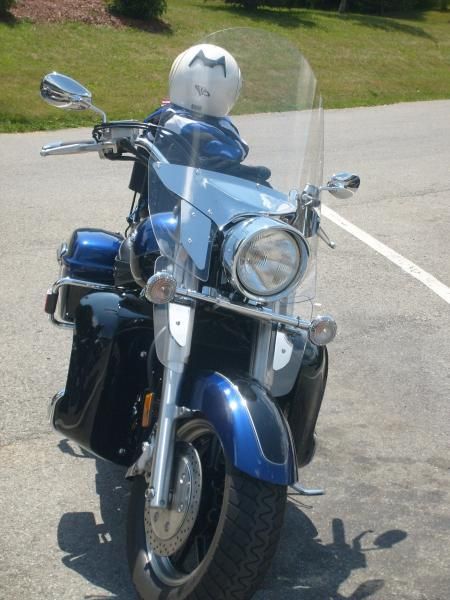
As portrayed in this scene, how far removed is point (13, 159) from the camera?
10695 millimetres

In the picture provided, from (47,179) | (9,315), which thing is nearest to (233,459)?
(9,315)

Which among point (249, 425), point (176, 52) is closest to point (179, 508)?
point (249, 425)

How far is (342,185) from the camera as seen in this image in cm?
398

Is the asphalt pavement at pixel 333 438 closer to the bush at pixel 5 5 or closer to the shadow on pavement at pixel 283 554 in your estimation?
the shadow on pavement at pixel 283 554

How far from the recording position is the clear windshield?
11.4 ft

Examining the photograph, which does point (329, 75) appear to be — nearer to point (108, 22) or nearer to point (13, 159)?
point (108, 22)

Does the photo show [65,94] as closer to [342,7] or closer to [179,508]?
[179,508]

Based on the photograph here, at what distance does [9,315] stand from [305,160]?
2959mm

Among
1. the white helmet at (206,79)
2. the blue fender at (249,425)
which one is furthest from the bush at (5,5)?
the blue fender at (249,425)

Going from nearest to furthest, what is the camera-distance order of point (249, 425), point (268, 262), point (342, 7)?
point (249, 425)
point (268, 262)
point (342, 7)

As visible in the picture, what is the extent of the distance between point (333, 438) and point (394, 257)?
3252 millimetres

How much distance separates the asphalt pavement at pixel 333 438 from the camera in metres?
3.84

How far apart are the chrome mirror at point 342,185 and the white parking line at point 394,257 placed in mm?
3266

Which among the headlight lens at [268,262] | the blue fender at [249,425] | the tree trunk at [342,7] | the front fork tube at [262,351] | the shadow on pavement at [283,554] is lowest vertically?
the shadow on pavement at [283,554]
